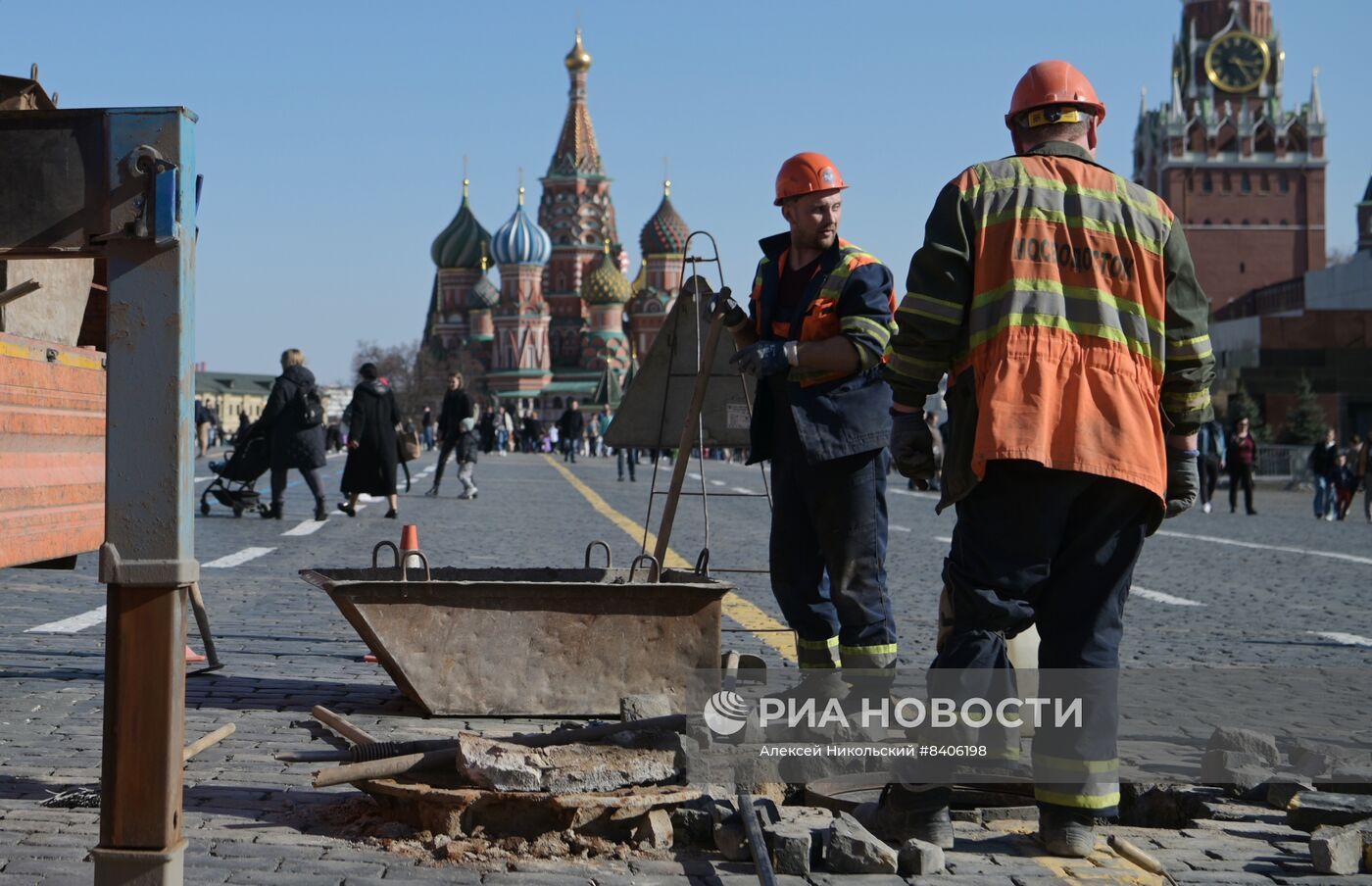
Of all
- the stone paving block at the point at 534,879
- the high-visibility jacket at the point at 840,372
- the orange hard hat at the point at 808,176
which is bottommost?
the stone paving block at the point at 534,879

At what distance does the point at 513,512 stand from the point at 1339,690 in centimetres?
1604

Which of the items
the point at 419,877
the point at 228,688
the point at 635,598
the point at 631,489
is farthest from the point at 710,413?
the point at 631,489

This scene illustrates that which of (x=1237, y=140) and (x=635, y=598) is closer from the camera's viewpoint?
(x=635, y=598)

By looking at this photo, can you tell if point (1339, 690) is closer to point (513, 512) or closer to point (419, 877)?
point (419, 877)

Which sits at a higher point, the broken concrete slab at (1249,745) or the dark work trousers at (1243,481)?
the dark work trousers at (1243,481)

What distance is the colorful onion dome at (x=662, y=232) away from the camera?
5925 inches

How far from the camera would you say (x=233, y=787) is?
5.17 metres

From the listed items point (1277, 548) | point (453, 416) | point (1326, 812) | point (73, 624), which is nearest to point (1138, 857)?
point (1326, 812)

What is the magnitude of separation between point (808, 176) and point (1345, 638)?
5.31 metres

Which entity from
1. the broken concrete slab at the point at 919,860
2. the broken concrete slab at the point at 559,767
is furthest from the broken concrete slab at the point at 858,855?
the broken concrete slab at the point at 559,767

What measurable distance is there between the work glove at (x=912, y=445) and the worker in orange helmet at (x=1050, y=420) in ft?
0.44

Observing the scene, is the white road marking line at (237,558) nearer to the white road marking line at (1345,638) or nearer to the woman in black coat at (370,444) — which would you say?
the woman in black coat at (370,444)

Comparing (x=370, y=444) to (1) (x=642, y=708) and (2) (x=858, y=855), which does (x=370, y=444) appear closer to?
(1) (x=642, y=708)

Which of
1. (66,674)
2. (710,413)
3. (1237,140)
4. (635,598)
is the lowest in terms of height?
(66,674)
